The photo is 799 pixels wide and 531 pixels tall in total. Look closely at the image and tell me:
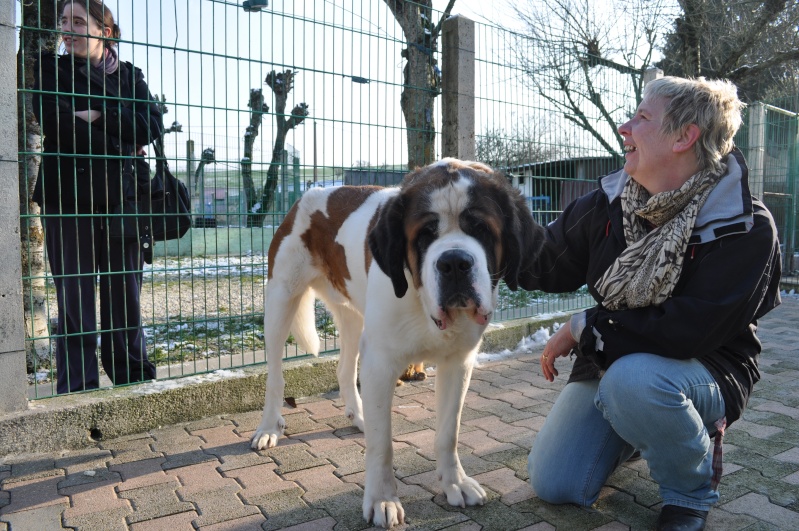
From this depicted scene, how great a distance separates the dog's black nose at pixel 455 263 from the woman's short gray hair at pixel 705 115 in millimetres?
988

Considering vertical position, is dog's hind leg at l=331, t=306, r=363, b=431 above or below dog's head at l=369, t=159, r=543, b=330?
below

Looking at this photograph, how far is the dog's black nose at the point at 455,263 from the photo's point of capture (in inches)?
77.9

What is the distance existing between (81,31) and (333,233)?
164 centimetres

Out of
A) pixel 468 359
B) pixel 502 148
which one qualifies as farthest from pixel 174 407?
pixel 502 148

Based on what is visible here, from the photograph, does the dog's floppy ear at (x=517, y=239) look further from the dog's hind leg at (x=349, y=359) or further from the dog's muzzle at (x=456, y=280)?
the dog's hind leg at (x=349, y=359)

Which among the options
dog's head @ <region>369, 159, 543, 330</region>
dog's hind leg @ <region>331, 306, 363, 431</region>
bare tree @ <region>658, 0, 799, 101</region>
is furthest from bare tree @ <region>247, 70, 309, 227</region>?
bare tree @ <region>658, 0, 799, 101</region>

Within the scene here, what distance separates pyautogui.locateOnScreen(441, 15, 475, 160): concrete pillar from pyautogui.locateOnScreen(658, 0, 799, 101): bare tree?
8.99 meters

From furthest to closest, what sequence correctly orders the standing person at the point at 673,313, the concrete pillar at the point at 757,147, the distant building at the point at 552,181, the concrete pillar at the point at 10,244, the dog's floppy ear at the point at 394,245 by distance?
the concrete pillar at the point at 757,147 → the distant building at the point at 552,181 → the concrete pillar at the point at 10,244 → the dog's floppy ear at the point at 394,245 → the standing person at the point at 673,313

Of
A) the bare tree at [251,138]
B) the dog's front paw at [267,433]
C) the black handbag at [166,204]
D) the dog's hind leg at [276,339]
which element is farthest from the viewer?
the bare tree at [251,138]

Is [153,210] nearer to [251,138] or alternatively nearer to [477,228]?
[251,138]

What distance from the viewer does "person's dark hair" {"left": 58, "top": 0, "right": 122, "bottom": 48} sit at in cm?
310

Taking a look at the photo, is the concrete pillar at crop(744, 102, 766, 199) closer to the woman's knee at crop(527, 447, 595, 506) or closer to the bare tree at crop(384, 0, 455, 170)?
the bare tree at crop(384, 0, 455, 170)

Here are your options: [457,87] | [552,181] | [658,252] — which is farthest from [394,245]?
[552,181]

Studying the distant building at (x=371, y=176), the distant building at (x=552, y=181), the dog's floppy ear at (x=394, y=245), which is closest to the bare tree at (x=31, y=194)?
the distant building at (x=371, y=176)
